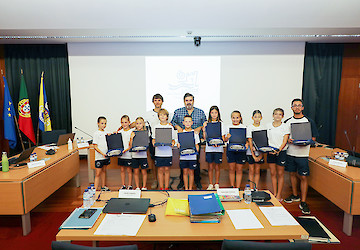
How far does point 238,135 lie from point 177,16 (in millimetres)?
2514

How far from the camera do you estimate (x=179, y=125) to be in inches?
154

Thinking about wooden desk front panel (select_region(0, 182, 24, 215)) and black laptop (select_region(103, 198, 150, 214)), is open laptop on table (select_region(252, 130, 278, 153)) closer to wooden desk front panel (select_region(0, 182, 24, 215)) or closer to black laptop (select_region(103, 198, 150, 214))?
black laptop (select_region(103, 198, 150, 214))

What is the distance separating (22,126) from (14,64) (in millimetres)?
1744

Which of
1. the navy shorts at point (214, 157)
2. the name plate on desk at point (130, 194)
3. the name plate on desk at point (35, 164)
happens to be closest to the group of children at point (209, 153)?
the navy shorts at point (214, 157)

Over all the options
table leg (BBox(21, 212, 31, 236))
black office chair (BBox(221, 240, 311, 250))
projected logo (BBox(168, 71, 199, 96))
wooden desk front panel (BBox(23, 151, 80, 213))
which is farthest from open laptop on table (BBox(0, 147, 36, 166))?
projected logo (BBox(168, 71, 199, 96))

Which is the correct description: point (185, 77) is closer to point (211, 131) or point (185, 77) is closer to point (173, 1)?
point (173, 1)

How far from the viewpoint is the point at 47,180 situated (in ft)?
10.1

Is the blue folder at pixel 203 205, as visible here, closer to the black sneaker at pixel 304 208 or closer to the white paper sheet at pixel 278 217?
the white paper sheet at pixel 278 217

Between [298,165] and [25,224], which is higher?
[298,165]

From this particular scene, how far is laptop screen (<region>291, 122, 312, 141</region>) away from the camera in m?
3.17

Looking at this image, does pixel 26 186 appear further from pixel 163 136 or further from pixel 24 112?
pixel 24 112

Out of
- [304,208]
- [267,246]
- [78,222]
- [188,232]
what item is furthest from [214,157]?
[267,246]

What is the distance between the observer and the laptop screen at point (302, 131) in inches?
125

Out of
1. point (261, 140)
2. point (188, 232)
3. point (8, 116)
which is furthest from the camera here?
point (8, 116)
